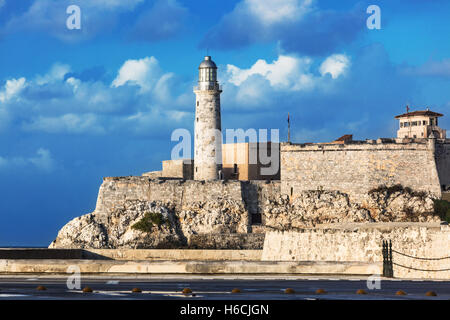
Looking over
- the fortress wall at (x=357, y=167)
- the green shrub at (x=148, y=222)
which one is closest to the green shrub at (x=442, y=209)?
the fortress wall at (x=357, y=167)

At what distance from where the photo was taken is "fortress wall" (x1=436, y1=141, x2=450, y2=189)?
58.2 meters

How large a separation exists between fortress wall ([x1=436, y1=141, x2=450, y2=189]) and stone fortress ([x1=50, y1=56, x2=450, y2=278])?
0.07 m

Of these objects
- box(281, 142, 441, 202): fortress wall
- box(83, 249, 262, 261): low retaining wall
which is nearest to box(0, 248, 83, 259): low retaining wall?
box(83, 249, 262, 261): low retaining wall

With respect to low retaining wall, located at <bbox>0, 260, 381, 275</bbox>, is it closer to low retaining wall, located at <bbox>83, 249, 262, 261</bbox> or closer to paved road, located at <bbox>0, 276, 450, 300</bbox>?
paved road, located at <bbox>0, 276, 450, 300</bbox>

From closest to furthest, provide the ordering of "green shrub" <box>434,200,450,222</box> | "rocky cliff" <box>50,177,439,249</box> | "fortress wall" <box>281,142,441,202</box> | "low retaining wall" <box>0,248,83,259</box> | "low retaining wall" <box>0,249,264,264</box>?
1. "low retaining wall" <box>0,248,83,259</box>
2. "low retaining wall" <box>0,249,264,264</box>
3. "green shrub" <box>434,200,450,222</box>
4. "rocky cliff" <box>50,177,439,249</box>
5. "fortress wall" <box>281,142,441,202</box>

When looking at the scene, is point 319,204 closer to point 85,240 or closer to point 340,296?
point 85,240

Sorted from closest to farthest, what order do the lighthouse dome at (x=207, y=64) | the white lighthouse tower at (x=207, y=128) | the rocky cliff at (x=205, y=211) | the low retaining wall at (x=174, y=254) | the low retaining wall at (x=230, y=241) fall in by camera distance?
1. the low retaining wall at (x=174, y=254)
2. the low retaining wall at (x=230, y=241)
3. the rocky cliff at (x=205, y=211)
4. the white lighthouse tower at (x=207, y=128)
5. the lighthouse dome at (x=207, y=64)

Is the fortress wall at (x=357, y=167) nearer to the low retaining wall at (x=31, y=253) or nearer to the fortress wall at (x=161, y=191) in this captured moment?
the fortress wall at (x=161, y=191)

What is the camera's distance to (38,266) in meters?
24.5

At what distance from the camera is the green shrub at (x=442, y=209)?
54969 millimetres

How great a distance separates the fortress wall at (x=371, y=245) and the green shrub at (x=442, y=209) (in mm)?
23526

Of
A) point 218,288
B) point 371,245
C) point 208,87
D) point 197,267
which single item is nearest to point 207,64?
point 208,87
